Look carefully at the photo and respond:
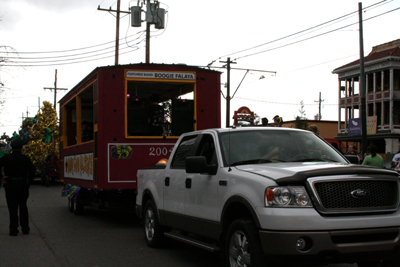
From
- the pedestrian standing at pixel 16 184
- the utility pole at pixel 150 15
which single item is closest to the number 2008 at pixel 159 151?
the pedestrian standing at pixel 16 184

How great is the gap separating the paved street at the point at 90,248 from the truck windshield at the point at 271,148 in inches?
62.2

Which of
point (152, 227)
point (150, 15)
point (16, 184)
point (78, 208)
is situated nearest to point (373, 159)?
point (152, 227)

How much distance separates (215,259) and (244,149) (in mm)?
1916

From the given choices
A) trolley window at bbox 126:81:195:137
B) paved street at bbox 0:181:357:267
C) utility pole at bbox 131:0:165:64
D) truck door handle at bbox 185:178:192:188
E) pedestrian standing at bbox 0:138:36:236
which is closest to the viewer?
truck door handle at bbox 185:178:192:188

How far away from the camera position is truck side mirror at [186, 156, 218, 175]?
5914 mm

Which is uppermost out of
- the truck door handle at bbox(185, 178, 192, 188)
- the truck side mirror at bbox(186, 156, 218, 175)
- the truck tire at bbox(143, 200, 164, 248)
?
the truck side mirror at bbox(186, 156, 218, 175)

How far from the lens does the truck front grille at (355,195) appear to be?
4.80 meters

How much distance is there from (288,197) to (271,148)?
144cm

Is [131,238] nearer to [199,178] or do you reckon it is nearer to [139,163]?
[139,163]

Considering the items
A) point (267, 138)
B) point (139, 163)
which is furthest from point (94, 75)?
point (267, 138)

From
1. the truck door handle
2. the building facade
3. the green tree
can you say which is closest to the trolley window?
the truck door handle

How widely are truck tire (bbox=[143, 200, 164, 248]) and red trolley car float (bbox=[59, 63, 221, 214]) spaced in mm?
2433

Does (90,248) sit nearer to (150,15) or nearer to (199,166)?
(199,166)

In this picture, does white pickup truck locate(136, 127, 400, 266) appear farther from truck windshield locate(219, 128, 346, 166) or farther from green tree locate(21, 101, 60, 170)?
green tree locate(21, 101, 60, 170)
